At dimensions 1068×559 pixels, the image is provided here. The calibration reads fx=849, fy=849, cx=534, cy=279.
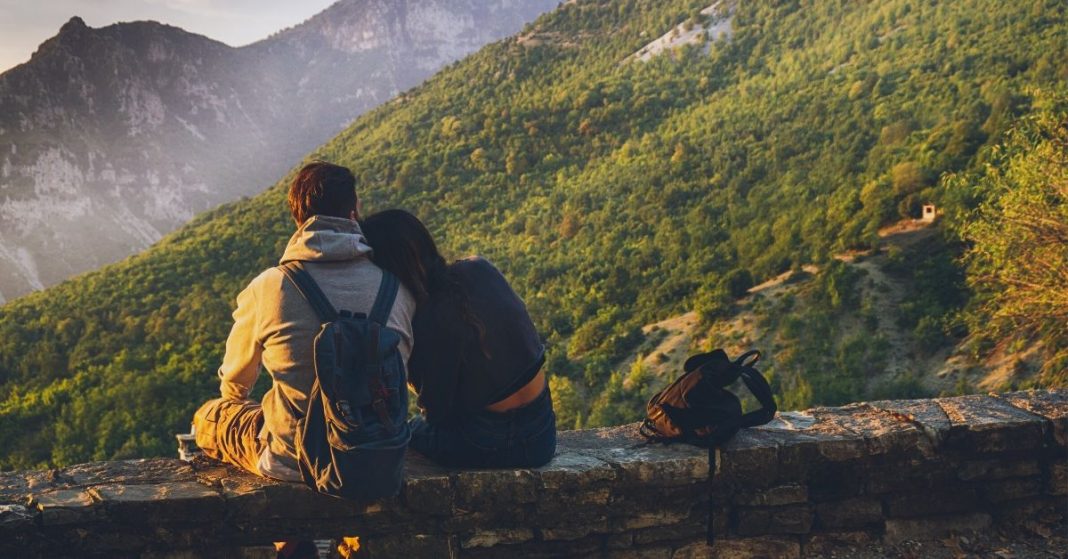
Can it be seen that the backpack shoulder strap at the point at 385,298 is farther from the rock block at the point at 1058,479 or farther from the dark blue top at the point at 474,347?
the rock block at the point at 1058,479

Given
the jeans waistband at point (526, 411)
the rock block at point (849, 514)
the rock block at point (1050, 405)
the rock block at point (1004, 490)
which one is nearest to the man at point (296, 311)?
the jeans waistband at point (526, 411)

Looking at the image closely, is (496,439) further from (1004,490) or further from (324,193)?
(1004,490)

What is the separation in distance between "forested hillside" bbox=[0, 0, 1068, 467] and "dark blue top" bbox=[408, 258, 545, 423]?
14.4m

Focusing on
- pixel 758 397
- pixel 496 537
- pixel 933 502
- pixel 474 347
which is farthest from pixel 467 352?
pixel 933 502

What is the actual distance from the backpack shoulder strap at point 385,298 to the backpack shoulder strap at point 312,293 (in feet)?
0.44

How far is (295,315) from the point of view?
279cm

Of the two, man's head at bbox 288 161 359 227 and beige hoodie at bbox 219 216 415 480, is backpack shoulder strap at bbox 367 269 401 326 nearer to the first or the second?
beige hoodie at bbox 219 216 415 480

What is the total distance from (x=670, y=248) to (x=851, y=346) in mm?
14006

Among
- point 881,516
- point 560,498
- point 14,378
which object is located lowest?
point 14,378

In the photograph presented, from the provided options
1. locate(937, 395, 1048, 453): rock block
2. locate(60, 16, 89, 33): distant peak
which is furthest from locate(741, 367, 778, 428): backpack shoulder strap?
locate(60, 16, 89, 33): distant peak

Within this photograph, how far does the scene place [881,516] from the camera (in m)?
3.59

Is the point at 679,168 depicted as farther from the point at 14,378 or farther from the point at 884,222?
the point at 14,378

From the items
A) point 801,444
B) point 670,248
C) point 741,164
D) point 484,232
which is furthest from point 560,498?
point 484,232

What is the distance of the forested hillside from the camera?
84.5 ft
